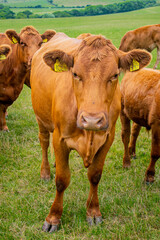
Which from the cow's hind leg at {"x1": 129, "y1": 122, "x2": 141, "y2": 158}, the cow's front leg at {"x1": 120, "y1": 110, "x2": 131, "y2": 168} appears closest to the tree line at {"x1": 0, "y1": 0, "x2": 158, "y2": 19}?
the cow's hind leg at {"x1": 129, "y1": 122, "x2": 141, "y2": 158}

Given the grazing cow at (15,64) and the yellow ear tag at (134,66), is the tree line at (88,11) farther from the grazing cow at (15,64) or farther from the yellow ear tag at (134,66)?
the yellow ear tag at (134,66)

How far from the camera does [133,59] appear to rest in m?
2.92

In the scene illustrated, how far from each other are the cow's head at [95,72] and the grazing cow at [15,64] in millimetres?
3452

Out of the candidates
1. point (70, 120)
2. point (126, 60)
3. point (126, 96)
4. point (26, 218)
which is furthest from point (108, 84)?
point (126, 96)

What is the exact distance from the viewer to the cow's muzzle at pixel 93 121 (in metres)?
2.42

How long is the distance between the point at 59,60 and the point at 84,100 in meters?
0.63

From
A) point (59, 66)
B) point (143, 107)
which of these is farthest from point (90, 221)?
point (143, 107)

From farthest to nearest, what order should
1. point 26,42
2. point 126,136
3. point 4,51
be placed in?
point 26,42 → point 4,51 → point 126,136

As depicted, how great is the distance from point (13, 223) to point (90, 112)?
67.9 inches

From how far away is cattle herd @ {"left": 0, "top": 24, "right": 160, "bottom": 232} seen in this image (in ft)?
8.50

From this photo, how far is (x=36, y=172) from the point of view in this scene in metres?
4.69

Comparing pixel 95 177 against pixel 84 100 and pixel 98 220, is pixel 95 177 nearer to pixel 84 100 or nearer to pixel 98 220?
pixel 98 220

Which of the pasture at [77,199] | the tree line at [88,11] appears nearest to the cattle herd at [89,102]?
the pasture at [77,199]

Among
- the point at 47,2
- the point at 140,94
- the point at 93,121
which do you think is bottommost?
the point at 47,2
